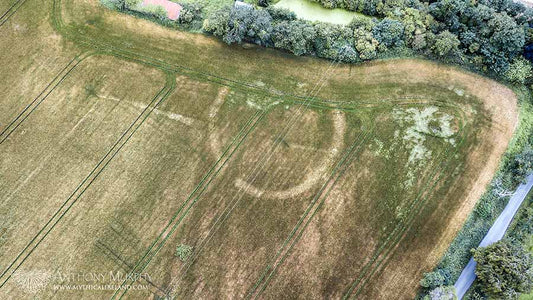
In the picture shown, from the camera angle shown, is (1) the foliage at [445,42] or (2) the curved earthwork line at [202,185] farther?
(1) the foliage at [445,42]

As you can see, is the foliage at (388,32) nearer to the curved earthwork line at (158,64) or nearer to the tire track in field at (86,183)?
the curved earthwork line at (158,64)

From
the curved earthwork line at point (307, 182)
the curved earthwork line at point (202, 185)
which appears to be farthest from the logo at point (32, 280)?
the curved earthwork line at point (307, 182)

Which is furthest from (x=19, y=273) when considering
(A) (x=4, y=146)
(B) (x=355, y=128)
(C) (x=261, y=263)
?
(B) (x=355, y=128)

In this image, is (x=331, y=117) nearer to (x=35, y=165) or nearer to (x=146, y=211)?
(x=146, y=211)

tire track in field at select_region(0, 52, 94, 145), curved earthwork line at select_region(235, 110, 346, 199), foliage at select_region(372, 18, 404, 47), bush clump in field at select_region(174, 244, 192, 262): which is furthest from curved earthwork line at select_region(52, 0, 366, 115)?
bush clump in field at select_region(174, 244, 192, 262)

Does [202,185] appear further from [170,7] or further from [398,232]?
[170,7]

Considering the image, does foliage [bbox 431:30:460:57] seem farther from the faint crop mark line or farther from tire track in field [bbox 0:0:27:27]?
tire track in field [bbox 0:0:27:27]
